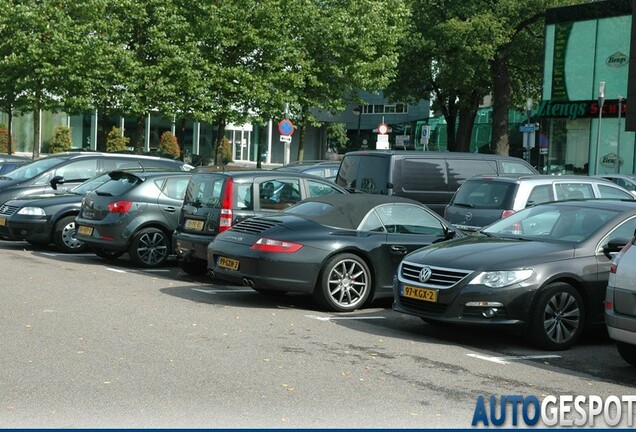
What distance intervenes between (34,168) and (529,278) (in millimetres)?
13598

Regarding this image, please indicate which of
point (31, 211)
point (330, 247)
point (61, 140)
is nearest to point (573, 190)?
point (330, 247)

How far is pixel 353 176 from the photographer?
18.7 m

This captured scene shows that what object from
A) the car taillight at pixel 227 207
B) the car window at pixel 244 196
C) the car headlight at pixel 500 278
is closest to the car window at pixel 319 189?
the car window at pixel 244 196

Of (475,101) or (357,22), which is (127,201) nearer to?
(357,22)

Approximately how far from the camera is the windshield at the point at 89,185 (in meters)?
19.0

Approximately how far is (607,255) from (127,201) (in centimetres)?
840

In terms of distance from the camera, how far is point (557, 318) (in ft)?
33.8

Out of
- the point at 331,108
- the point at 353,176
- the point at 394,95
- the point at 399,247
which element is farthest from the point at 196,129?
the point at 399,247

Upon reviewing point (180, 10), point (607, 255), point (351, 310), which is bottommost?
point (351, 310)

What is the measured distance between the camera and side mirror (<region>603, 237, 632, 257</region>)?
1031 centimetres

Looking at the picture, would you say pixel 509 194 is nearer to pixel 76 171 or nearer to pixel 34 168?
pixel 76 171

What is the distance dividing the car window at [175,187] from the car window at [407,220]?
498cm

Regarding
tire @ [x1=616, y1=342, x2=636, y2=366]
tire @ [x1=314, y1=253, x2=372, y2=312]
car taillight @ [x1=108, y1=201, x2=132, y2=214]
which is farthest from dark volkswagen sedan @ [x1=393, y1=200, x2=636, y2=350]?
car taillight @ [x1=108, y1=201, x2=132, y2=214]

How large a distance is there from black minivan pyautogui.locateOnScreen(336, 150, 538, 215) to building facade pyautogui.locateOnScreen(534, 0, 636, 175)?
24224 mm
